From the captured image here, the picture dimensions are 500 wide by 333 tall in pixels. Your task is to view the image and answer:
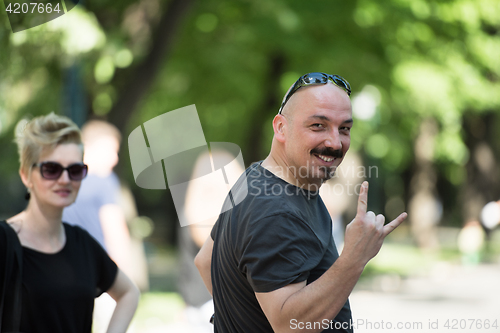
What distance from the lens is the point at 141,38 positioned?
9.29 m

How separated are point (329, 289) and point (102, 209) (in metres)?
2.81

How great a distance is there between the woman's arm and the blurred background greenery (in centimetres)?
325

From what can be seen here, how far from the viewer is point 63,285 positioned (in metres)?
2.79

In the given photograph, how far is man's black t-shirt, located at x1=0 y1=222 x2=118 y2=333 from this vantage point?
267 cm

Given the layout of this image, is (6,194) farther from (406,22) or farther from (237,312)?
(237,312)

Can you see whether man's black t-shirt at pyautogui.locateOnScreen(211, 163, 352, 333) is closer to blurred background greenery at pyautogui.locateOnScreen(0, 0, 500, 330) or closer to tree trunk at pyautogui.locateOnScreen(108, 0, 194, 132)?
blurred background greenery at pyautogui.locateOnScreen(0, 0, 500, 330)

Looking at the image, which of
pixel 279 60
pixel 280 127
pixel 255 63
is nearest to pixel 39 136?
pixel 280 127

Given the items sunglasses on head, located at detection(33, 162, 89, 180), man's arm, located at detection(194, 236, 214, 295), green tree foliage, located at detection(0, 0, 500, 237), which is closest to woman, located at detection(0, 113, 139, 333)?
sunglasses on head, located at detection(33, 162, 89, 180)

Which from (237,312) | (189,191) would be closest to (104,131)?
(189,191)

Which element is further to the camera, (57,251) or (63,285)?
(57,251)

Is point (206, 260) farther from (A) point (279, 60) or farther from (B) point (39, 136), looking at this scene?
(A) point (279, 60)

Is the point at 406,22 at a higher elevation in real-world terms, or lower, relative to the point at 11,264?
higher

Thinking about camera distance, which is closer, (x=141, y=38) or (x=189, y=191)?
(x=189, y=191)

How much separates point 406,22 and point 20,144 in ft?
26.2
